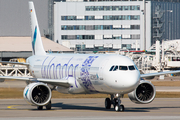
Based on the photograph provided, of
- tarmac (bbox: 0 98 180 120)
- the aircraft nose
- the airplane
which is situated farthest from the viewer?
the airplane

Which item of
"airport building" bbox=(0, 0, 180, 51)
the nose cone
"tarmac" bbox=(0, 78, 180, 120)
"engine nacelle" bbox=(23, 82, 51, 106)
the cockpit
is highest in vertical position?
"airport building" bbox=(0, 0, 180, 51)

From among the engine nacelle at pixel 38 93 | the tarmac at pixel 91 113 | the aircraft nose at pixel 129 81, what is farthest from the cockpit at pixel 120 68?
the engine nacelle at pixel 38 93

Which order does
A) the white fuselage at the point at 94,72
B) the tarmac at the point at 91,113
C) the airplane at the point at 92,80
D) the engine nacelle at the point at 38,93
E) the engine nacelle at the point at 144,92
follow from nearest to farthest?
1. the tarmac at the point at 91,113
2. the white fuselage at the point at 94,72
3. the airplane at the point at 92,80
4. the engine nacelle at the point at 38,93
5. the engine nacelle at the point at 144,92

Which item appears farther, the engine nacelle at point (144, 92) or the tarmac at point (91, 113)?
the engine nacelle at point (144, 92)

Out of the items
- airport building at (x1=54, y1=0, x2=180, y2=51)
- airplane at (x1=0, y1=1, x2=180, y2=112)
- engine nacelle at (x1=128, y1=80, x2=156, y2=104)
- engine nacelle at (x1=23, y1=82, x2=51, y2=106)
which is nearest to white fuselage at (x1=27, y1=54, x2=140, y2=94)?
airplane at (x1=0, y1=1, x2=180, y2=112)

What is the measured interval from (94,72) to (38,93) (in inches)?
197

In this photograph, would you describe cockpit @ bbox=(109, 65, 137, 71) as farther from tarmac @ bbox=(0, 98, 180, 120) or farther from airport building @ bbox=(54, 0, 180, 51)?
airport building @ bbox=(54, 0, 180, 51)

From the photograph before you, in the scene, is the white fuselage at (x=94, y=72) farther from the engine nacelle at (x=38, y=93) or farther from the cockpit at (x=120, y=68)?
the engine nacelle at (x=38, y=93)

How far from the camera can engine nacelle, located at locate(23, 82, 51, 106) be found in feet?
101

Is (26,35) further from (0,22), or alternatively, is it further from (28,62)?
(28,62)

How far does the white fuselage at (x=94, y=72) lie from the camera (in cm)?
2736

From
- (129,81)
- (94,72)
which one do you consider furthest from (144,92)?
(129,81)

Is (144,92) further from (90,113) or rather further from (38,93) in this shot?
(38,93)

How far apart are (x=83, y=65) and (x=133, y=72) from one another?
5.61m
